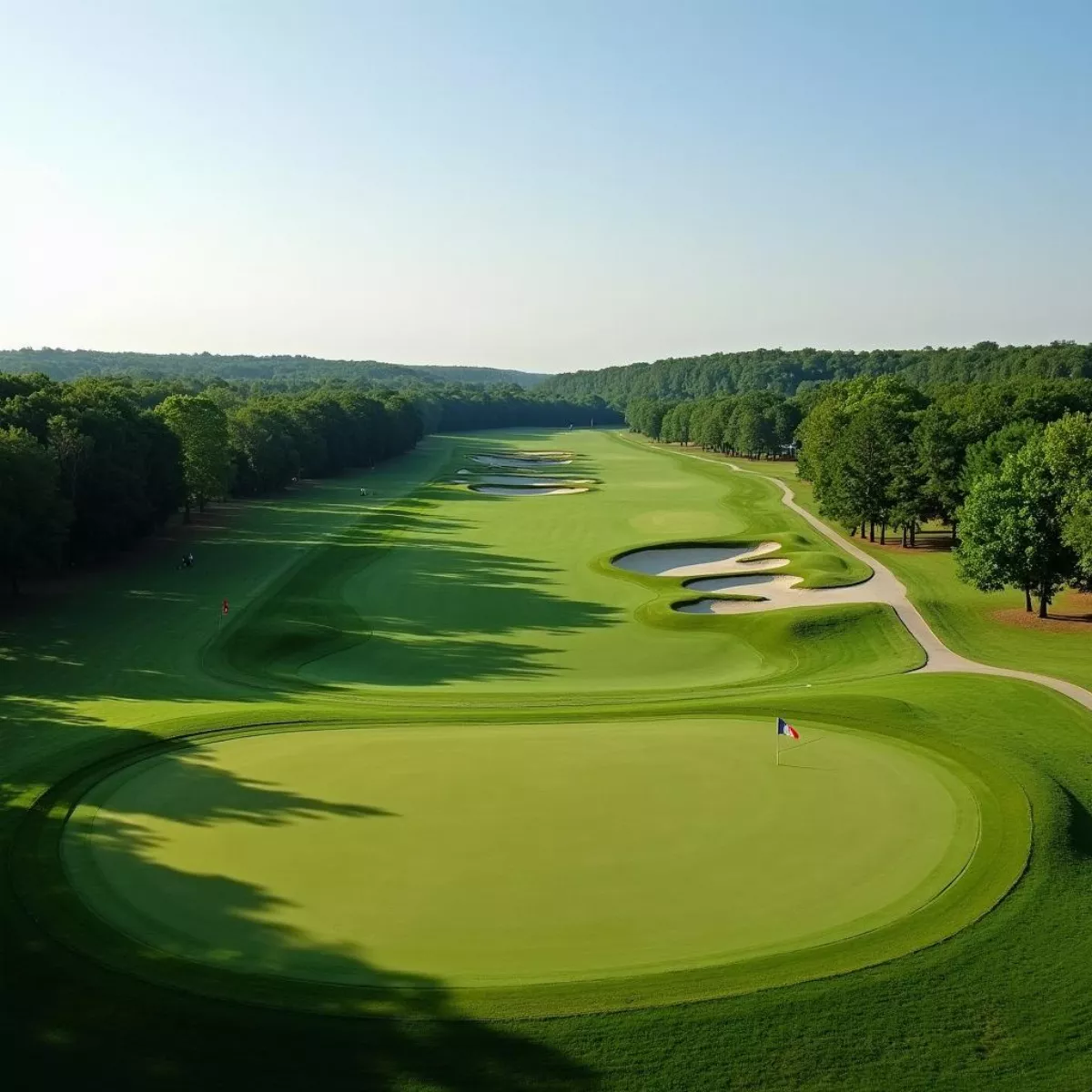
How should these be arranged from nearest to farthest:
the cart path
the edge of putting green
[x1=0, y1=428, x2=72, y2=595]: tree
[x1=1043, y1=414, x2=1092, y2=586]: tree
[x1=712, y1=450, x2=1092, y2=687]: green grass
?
the edge of putting green → the cart path → [x1=712, y1=450, x2=1092, y2=687]: green grass → [x1=1043, y1=414, x2=1092, y2=586]: tree → [x1=0, y1=428, x2=72, y2=595]: tree

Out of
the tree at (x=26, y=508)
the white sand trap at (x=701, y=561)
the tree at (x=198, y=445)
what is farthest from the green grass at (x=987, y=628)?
the tree at (x=198, y=445)

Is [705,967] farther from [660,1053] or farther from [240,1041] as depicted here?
[240,1041]

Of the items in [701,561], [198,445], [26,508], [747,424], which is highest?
[747,424]

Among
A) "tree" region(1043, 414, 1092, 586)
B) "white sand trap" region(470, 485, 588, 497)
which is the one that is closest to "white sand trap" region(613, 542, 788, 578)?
"tree" region(1043, 414, 1092, 586)

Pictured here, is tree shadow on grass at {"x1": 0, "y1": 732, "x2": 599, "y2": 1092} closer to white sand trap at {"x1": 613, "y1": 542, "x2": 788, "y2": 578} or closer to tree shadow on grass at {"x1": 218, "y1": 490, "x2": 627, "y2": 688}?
tree shadow on grass at {"x1": 218, "y1": 490, "x2": 627, "y2": 688}

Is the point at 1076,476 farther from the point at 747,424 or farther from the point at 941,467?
the point at 747,424

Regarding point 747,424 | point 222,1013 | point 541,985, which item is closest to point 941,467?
point 541,985

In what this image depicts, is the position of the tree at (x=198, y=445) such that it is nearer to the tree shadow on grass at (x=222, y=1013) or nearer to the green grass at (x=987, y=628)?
the green grass at (x=987, y=628)
